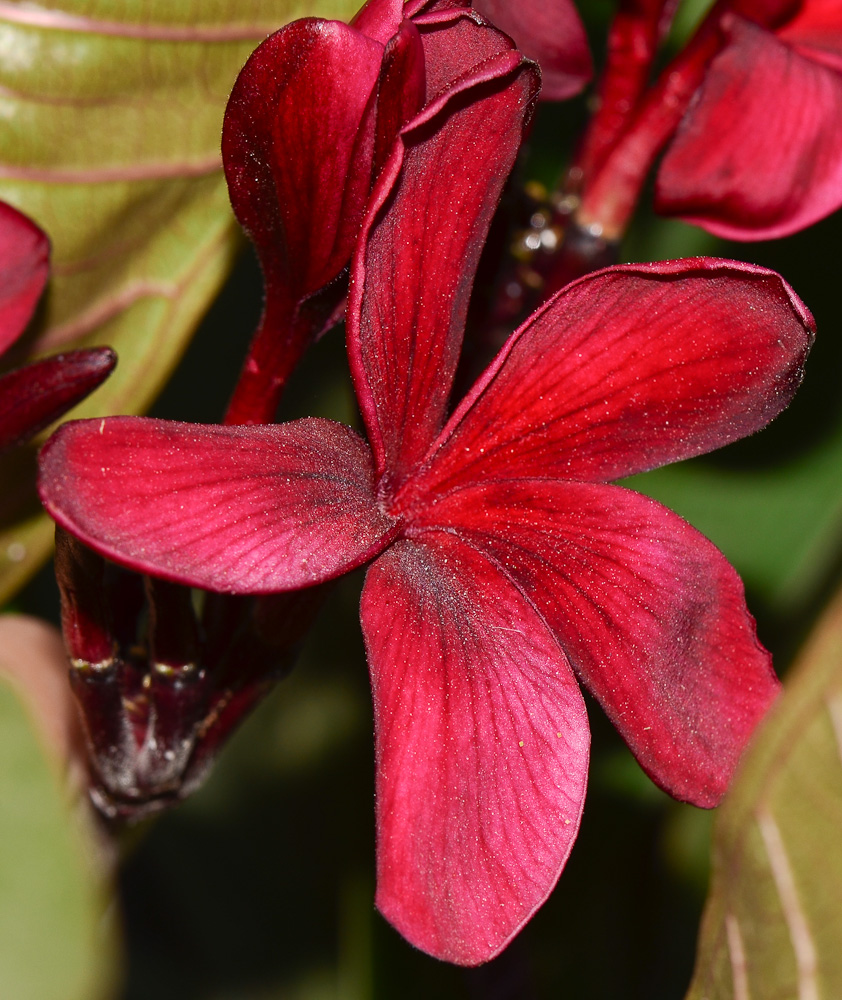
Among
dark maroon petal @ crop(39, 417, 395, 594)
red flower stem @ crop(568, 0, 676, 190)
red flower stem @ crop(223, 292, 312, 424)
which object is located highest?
red flower stem @ crop(568, 0, 676, 190)

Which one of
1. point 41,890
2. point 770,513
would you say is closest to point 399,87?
point 41,890

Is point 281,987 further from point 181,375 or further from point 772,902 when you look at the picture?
point 772,902

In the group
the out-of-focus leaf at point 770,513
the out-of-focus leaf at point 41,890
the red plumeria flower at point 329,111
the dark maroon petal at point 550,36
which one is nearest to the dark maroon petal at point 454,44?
the red plumeria flower at point 329,111

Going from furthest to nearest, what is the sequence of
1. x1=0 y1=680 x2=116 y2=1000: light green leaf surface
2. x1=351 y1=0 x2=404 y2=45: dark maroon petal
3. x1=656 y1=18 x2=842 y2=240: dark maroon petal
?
x1=656 y1=18 x2=842 y2=240: dark maroon petal < x1=351 y1=0 x2=404 y2=45: dark maroon petal < x1=0 y1=680 x2=116 y2=1000: light green leaf surface

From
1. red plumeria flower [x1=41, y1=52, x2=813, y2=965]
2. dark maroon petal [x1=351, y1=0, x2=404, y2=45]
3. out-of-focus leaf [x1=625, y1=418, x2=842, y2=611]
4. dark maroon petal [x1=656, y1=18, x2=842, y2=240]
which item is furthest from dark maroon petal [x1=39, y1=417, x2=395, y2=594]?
out-of-focus leaf [x1=625, y1=418, x2=842, y2=611]

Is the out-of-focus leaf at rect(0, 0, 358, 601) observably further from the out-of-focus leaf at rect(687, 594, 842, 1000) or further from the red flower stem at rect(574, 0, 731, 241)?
the out-of-focus leaf at rect(687, 594, 842, 1000)

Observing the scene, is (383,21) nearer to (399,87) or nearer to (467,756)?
(399,87)

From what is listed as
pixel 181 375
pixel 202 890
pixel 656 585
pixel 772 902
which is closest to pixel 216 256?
pixel 181 375
